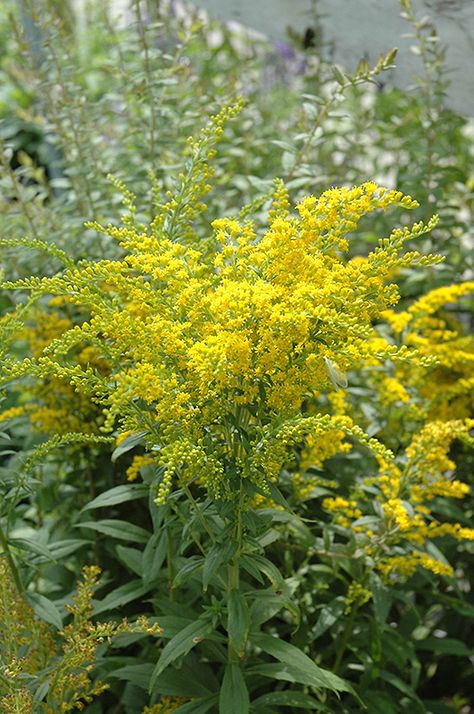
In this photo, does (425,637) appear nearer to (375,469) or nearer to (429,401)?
(375,469)

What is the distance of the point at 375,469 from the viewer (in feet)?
8.82

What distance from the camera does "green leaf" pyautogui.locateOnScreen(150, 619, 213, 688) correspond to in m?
1.75

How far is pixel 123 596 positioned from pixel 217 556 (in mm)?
495

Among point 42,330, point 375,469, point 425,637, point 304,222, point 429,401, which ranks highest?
point 304,222

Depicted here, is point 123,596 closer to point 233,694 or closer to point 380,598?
point 233,694

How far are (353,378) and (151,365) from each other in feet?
4.63

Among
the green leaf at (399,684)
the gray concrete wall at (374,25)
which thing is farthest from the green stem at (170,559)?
the gray concrete wall at (374,25)

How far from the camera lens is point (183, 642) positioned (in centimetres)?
178

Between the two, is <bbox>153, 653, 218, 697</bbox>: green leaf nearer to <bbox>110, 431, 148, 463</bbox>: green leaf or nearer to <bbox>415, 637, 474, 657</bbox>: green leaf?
<bbox>110, 431, 148, 463</bbox>: green leaf

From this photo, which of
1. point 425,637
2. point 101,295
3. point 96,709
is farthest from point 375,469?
point 101,295

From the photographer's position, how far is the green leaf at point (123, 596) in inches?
83.4

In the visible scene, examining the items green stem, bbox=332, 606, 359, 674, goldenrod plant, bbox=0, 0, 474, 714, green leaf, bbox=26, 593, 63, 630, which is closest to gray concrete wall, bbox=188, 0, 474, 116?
goldenrod plant, bbox=0, 0, 474, 714

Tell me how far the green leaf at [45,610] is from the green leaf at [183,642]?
33 cm

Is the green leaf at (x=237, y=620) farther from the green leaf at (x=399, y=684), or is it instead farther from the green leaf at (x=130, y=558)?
the green leaf at (x=399, y=684)
